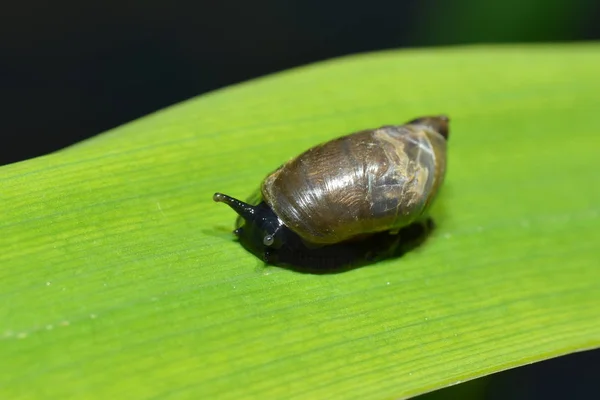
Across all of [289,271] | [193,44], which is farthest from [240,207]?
[193,44]

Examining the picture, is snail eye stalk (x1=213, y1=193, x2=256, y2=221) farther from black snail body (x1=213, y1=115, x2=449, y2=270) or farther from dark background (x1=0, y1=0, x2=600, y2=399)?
dark background (x1=0, y1=0, x2=600, y2=399)

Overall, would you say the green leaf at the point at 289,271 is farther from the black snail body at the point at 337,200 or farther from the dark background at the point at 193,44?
the dark background at the point at 193,44

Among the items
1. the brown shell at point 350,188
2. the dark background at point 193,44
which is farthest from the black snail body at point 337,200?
the dark background at point 193,44

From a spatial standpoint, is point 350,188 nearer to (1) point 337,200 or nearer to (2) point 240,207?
(1) point 337,200

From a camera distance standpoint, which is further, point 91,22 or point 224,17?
point 224,17

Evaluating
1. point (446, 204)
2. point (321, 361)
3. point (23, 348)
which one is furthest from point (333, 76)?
point (23, 348)

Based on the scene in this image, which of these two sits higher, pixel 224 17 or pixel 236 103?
pixel 236 103

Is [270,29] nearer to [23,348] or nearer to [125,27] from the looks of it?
[125,27]
